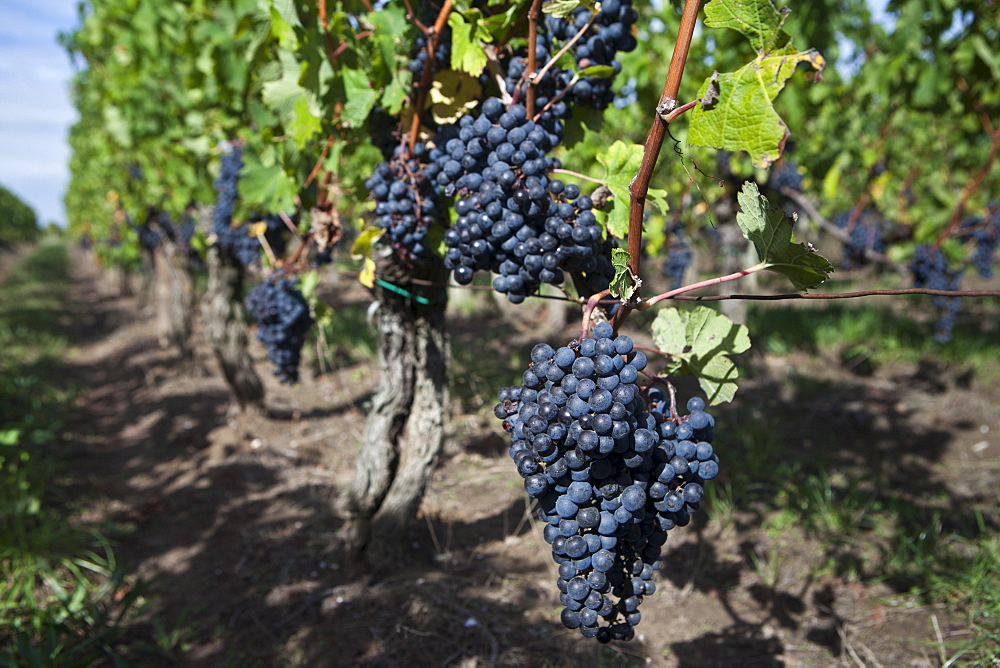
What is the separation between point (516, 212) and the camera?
140cm

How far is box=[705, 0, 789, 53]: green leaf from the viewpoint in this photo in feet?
3.17

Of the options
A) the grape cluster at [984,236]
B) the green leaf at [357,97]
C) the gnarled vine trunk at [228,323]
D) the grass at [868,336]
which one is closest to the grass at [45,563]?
the gnarled vine trunk at [228,323]

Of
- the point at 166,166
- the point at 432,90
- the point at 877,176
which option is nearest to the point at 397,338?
the point at 432,90

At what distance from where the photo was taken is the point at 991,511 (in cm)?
316

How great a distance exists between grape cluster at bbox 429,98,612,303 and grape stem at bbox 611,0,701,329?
212 mm

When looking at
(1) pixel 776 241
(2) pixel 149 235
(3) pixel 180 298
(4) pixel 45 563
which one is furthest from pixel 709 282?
(2) pixel 149 235

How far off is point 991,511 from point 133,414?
660cm

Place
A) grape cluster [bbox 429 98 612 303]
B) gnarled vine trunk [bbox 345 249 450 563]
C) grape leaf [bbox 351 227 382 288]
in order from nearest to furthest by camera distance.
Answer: grape cluster [bbox 429 98 612 303]
grape leaf [bbox 351 227 382 288]
gnarled vine trunk [bbox 345 249 450 563]

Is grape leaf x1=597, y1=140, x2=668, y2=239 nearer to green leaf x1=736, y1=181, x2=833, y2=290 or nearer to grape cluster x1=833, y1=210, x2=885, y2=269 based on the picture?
green leaf x1=736, y1=181, x2=833, y2=290

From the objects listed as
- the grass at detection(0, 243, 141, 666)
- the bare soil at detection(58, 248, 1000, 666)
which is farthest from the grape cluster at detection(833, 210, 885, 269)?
the grass at detection(0, 243, 141, 666)

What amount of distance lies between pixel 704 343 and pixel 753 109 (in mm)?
566

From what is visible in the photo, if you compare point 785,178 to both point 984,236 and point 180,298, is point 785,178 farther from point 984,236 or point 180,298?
point 180,298

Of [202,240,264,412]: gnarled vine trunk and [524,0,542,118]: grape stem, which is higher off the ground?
[524,0,542,118]: grape stem

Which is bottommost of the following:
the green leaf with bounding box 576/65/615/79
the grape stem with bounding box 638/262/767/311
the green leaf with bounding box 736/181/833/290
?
the grape stem with bounding box 638/262/767/311
